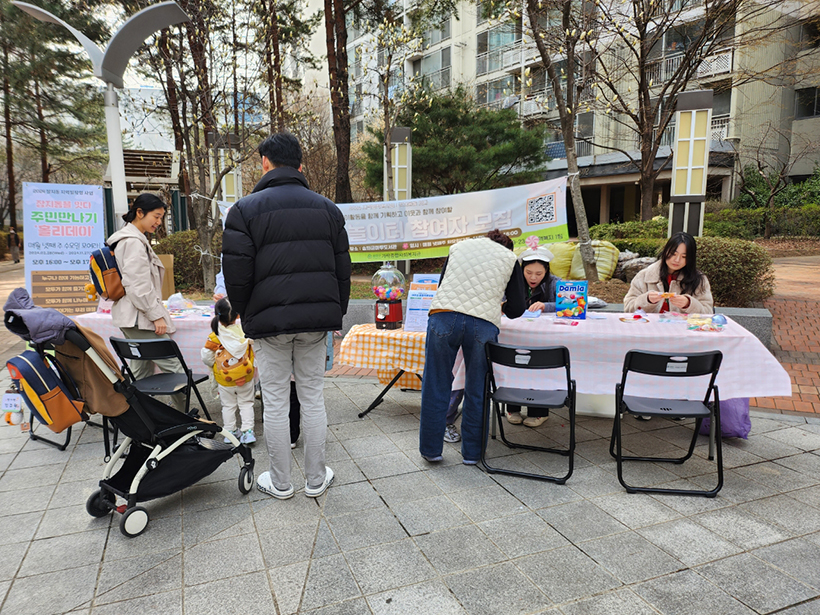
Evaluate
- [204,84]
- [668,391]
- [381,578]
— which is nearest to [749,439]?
[668,391]

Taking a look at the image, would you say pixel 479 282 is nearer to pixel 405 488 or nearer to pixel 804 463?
pixel 405 488

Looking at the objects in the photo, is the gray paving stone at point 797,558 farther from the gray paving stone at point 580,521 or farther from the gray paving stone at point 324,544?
the gray paving stone at point 324,544

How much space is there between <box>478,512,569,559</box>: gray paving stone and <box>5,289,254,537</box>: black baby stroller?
1571mm

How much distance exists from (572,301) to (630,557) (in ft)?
6.28

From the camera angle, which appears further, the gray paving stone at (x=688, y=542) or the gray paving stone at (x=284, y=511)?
the gray paving stone at (x=284, y=511)

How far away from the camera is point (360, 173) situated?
2022 cm

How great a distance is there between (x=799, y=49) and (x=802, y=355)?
1918 centimetres


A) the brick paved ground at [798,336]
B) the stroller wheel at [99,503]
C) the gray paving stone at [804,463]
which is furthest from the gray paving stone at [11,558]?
the brick paved ground at [798,336]

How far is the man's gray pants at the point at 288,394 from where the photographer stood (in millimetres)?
2906


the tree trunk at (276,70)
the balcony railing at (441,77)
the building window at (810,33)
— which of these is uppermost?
the balcony railing at (441,77)

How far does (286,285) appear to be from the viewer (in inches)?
109

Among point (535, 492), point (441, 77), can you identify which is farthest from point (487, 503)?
point (441, 77)

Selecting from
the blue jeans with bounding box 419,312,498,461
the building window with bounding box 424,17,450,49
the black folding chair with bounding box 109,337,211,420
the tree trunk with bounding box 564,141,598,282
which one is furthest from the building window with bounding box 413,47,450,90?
the blue jeans with bounding box 419,312,498,461

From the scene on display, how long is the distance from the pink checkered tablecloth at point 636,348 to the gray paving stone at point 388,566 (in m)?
1.51
